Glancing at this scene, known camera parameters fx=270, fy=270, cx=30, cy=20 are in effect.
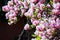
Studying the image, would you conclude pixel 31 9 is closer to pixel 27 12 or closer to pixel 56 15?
pixel 27 12

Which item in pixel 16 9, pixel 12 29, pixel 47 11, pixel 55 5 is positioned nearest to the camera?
pixel 55 5

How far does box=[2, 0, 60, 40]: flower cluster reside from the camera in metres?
3.54

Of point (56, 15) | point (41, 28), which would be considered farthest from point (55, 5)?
point (41, 28)

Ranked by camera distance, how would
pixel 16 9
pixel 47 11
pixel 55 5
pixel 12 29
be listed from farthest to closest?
1. pixel 12 29
2. pixel 16 9
3. pixel 47 11
4. pixel 55 5

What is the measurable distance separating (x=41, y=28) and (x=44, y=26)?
2.2 inches

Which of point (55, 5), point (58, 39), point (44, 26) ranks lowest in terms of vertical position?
point (58, 39)

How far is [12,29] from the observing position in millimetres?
8930

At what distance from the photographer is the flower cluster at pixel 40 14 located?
354cm

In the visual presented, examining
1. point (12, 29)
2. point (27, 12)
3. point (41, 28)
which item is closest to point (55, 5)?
point (41, 28)

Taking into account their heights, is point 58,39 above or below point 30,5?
below

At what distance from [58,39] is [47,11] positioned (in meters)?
0.43

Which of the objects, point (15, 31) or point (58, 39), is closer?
point (58, 39)

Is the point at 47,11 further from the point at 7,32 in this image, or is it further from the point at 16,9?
the point at 7,32

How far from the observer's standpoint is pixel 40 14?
384 centimetres
